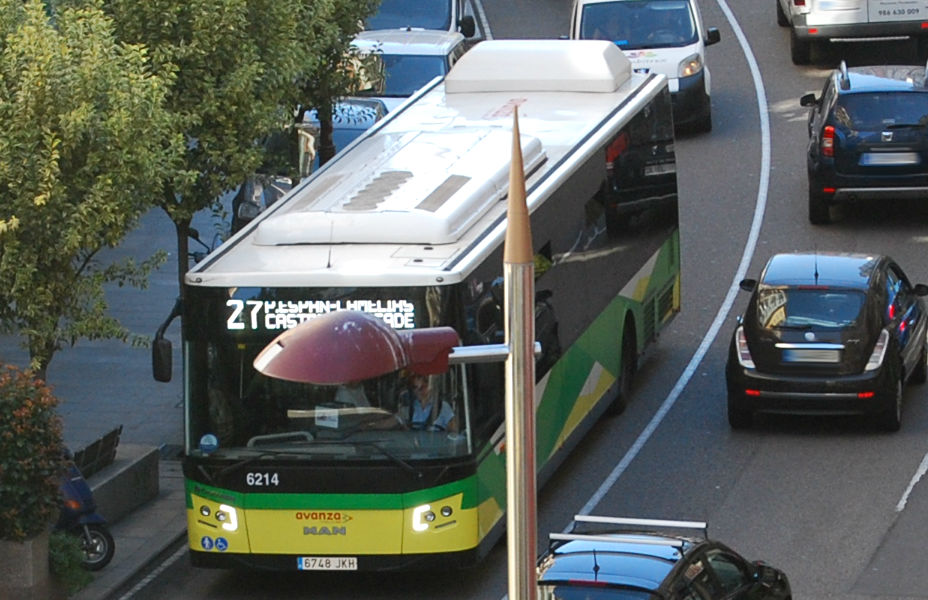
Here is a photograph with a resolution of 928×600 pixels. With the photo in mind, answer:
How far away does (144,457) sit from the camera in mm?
17391

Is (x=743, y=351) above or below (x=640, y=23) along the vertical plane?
below

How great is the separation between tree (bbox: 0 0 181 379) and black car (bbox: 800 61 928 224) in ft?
39.0

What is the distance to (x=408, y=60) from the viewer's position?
2758 centimetres

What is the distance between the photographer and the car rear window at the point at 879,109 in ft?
78.8

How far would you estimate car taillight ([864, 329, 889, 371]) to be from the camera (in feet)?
58.2

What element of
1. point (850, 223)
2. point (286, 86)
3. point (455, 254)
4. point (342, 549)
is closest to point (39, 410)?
point (342, 549)

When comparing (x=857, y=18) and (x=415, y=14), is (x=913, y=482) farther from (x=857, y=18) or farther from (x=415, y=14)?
(x=415, y=14)

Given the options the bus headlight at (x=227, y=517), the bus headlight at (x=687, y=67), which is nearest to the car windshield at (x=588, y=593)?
the bus headlight at (x=227, y=517)

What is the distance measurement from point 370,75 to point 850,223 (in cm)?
780

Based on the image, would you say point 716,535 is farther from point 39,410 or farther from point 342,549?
point 39,410

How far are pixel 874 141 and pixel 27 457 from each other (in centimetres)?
1383

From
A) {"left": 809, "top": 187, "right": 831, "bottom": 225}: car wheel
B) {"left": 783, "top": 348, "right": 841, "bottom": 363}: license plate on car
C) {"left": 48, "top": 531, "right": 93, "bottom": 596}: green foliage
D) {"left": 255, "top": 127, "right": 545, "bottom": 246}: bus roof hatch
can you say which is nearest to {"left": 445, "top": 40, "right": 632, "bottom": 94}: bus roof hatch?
{"left": 255, "top": 127, "right": 545, "bottom": 246}: bus roof hatch

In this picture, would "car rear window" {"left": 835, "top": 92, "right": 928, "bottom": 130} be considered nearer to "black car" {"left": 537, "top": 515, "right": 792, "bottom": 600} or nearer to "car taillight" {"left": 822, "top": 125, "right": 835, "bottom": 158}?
"car taillight" {"left": 822, "top": 125, "right": 835, "bottom": 158}

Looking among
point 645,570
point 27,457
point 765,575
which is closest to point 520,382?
point 645,570
